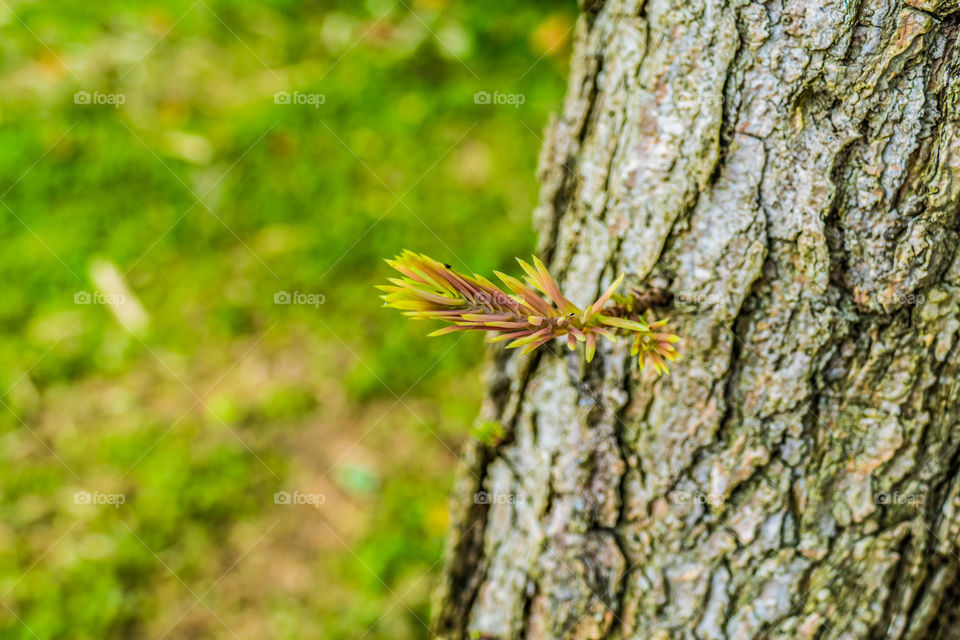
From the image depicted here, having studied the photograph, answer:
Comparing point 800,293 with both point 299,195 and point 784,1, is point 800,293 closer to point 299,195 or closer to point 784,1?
point 784,1

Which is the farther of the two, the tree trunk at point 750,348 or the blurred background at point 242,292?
the blurred background at point 242,292

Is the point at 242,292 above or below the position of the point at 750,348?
above

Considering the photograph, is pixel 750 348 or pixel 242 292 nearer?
pixel 750 348

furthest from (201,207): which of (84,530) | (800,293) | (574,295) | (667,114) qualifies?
(800,293)

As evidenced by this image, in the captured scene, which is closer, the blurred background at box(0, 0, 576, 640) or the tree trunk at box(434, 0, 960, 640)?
the tree trunk at box(434, 0, 960, 640)
